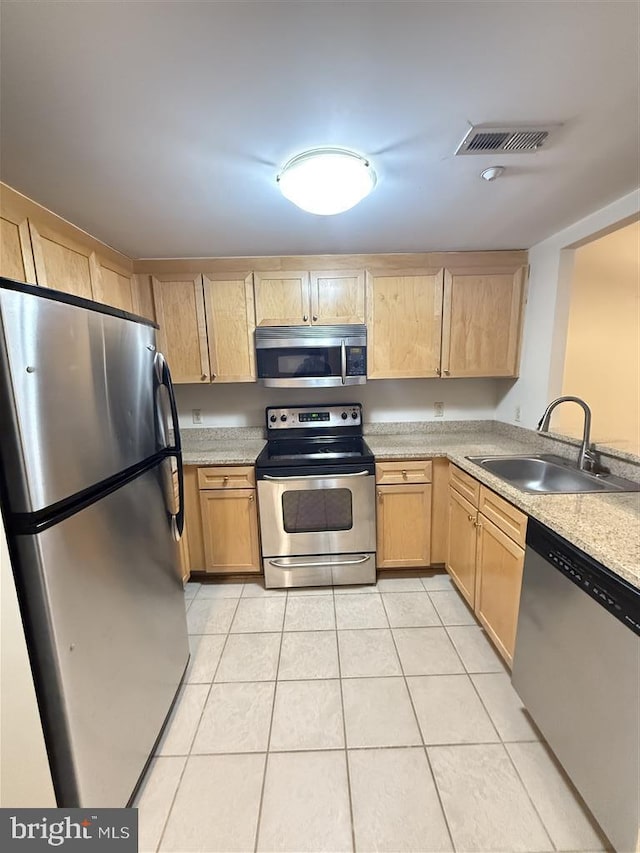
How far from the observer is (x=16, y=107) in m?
1.03

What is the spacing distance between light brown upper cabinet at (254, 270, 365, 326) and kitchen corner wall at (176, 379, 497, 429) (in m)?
0.59

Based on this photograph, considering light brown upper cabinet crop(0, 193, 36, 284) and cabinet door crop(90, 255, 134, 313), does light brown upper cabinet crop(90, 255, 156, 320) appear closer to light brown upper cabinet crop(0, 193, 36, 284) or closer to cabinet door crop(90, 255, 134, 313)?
cabinet door crop(90, 255, 134, 313)

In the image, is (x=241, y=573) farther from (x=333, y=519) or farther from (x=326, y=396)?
(x=326, y=396)

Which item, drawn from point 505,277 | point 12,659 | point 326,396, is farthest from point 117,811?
point 505,277

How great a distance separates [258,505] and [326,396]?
103 cm

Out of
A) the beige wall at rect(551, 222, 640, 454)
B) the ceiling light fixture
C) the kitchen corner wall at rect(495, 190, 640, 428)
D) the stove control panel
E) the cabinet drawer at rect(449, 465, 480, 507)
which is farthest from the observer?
the stove control panel

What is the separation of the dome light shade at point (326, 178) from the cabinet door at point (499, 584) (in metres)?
1.65

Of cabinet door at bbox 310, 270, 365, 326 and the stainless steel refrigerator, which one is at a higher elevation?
cabinet door at bbox 310, 270, 365, 326

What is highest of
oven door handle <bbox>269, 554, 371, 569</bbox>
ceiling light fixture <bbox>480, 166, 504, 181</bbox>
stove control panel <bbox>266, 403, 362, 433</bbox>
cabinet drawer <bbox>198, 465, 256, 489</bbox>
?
ceiling light fixture <bbox>480, 166, 504, 181</bbox>

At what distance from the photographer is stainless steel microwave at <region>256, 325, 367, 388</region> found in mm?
2387

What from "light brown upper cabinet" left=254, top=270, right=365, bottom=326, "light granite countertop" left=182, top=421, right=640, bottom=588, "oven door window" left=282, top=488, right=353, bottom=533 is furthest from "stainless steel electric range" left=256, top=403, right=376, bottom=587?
"light brown upper cabinet" left=254, top=270, right=365, bottom=326

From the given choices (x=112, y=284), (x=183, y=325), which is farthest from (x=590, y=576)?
(x=112, y=284)

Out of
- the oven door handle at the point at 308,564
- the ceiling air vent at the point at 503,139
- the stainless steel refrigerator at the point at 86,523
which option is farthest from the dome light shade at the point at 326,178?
→ the oven door handle at the point at 308,564

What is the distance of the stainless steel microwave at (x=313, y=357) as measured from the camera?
7.83 ft
